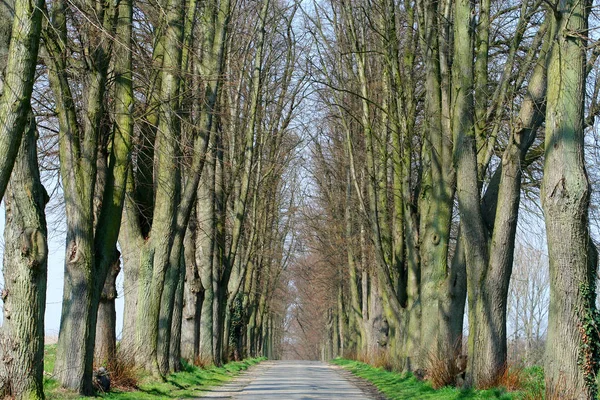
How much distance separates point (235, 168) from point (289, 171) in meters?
16.2

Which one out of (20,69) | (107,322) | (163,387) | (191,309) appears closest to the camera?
(20,69)

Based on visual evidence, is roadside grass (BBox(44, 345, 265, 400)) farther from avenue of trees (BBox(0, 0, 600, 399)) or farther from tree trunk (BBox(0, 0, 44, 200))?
tree trunk (BBox(0, 0, 44, 200))

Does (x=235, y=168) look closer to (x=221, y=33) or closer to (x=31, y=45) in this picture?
(x=221, y=33)

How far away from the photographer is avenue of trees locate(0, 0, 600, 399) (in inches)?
416

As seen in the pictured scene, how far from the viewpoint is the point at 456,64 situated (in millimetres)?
16031

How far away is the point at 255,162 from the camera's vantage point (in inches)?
1357

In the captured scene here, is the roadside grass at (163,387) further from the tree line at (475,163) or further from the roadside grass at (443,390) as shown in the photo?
the tree line at (475,163)

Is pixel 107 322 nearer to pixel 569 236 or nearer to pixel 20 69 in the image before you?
pixel 20 69

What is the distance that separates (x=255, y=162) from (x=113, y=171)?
785 inches

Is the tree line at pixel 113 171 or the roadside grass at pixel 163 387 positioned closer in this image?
the tree line at pixel 113 171

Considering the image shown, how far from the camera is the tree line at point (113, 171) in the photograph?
35.4 feet

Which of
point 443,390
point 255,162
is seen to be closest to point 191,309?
point 255,162

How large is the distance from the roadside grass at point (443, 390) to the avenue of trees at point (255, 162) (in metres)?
0.46

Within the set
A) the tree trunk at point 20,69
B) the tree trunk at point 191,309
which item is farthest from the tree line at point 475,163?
the tree trunk at point 20,69
